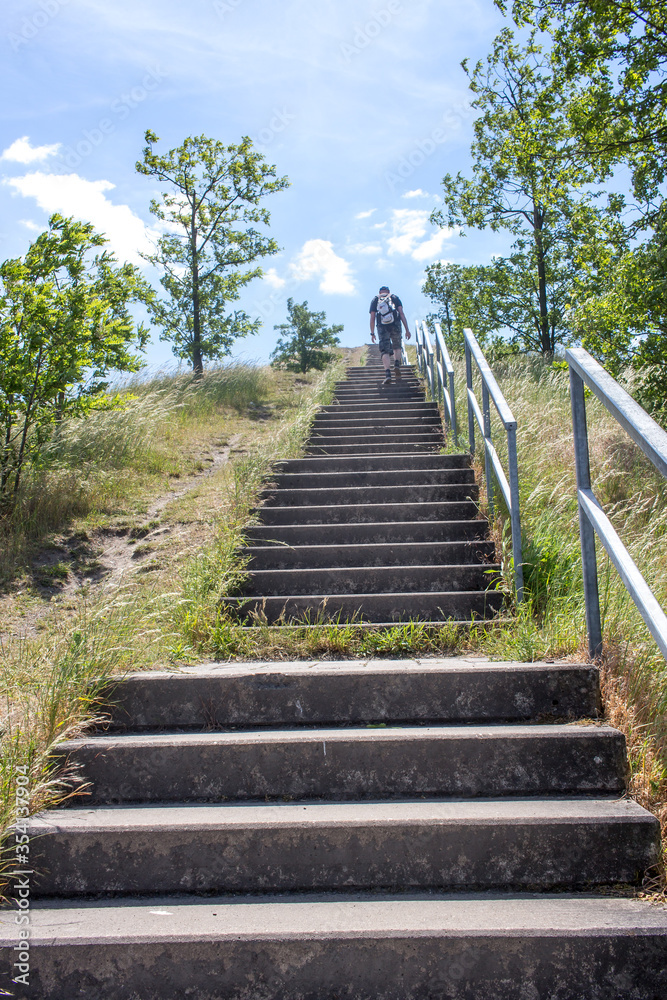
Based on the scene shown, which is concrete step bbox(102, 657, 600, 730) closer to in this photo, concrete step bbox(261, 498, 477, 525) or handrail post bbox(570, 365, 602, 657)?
handrail post bbox(570, 365, 602, 657)

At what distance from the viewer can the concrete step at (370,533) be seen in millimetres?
5051

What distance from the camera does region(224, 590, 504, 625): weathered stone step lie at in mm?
4141

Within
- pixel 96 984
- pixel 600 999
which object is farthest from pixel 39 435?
pixel 600 999

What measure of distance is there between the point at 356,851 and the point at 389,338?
1019cm

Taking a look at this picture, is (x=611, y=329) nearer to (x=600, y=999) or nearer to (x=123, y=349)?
(x=123, y=349)

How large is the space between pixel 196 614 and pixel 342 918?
2.16 meters

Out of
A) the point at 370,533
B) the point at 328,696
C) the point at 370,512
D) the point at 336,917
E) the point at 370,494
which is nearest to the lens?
the point at 336,917

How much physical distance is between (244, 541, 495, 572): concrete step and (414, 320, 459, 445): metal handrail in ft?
8.49

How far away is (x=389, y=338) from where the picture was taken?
38.2 feet

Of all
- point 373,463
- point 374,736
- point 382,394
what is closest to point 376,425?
point 373,463

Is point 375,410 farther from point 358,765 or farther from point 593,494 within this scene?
point 358,765

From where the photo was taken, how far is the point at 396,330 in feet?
37.8

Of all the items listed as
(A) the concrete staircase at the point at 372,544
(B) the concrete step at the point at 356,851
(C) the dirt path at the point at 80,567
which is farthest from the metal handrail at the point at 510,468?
(C) the dirt path at the point at 80,567

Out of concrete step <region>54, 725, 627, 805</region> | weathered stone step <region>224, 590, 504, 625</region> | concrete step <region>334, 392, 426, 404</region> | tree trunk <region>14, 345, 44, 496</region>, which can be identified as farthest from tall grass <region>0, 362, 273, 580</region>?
concrete step <region>54, 725, 627, 805</region>
